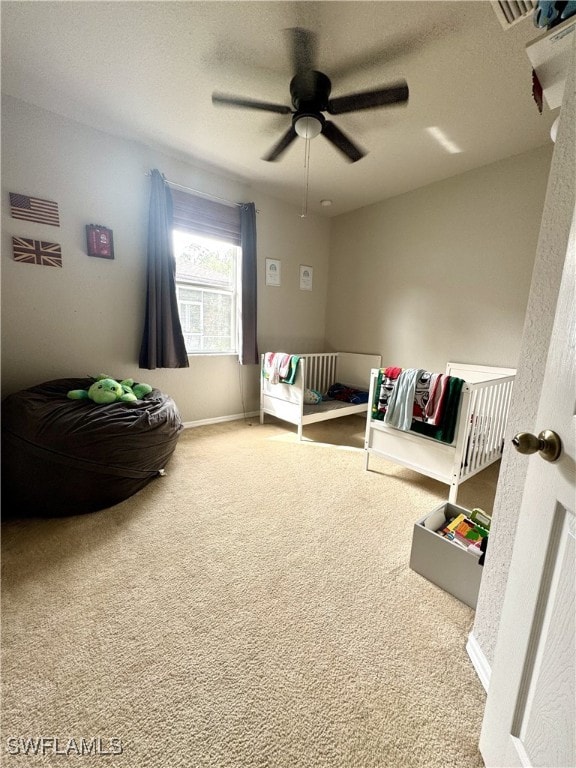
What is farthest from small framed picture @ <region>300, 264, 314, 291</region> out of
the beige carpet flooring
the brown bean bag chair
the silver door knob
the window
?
the silver door knob

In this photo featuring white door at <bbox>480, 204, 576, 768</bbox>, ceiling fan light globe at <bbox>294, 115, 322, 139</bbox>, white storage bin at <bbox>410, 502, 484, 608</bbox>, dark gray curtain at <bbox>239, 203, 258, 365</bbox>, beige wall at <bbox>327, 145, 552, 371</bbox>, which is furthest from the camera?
dark gray curtain at <bbox>239, 203, 258, 365</bbox>

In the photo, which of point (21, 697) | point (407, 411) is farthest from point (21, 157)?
point (407, 411)

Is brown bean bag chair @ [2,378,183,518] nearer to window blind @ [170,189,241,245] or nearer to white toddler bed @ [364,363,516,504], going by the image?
white toddler bed @ [364,363,516,504]

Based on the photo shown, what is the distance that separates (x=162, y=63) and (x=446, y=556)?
9.49 ft

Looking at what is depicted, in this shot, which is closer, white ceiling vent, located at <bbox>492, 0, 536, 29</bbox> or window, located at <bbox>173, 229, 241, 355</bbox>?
white ceiling vent, located at <bbox>492, 0, 536, 29</bbox>

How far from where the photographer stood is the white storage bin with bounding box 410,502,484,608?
3.90ft

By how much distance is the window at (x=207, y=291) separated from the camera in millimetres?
2959

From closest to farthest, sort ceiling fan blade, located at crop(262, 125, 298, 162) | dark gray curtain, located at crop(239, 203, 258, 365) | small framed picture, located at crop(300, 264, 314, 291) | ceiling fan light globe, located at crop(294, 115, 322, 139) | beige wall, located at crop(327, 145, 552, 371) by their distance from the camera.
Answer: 1. ceiling fan light globe, located at crop(294, 115, 322, 139)
2. ceiling fan blade, located at crop(262, 125, 298, 162)
3. beige wall, located at crop(327, 145, 552, 371)
4. dark gray curtain, located at crop(239, 203, 258, 365)
5. small framed picture, located at crop(300, 264, 314, 291)

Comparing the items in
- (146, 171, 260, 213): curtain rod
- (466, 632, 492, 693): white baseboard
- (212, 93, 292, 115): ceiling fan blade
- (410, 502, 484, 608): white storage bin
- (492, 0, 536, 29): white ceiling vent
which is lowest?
(466, 632, 492, 693): white baseboard

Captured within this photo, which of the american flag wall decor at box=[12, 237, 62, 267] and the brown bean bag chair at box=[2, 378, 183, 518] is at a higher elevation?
the american flag wall decor at box=[12, 237, 62, 267]

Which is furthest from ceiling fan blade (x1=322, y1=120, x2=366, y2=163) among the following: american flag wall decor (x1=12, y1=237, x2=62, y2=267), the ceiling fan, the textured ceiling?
american flag wall decor (x1=12, y1=237, x2=62, y2=267)

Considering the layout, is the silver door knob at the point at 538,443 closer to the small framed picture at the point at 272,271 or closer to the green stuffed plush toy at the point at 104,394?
the green stuffed plush toy at the point at 104,394

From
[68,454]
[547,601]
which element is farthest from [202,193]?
[547,601]

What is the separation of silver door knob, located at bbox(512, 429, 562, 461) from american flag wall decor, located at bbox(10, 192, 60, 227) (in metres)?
3.04
